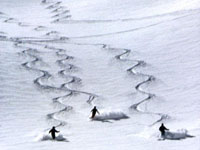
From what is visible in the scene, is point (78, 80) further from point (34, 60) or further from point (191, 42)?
point (191, 42)

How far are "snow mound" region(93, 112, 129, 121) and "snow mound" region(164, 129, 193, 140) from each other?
4.50 metres

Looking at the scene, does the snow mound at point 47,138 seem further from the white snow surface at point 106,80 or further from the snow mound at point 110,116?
the snow mound at point 110,116

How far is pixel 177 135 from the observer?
21.5 meters

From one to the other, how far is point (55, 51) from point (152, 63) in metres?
8.99

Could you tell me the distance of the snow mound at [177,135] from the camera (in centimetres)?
2138

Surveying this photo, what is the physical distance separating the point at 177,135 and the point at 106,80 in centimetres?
→ 1257

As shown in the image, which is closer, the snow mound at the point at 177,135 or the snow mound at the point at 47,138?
the snow mound at the point at 177,135

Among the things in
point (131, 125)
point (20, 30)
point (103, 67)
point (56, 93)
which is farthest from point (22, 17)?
point (131, 125)

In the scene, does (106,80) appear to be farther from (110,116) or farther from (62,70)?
(110,116)

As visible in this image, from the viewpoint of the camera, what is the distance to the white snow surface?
2270 cm

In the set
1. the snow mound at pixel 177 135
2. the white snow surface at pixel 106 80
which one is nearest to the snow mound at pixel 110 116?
the white snow surface at pixel 106 80

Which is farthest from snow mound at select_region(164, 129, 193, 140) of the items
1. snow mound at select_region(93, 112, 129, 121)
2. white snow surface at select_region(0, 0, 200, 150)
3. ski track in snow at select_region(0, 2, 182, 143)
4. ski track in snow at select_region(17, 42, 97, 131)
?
ski track in snow at select_region(17, 42, 97, 131)

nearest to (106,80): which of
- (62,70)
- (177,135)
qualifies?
(62,70)

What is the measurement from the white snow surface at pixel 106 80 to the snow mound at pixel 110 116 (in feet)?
0.16
